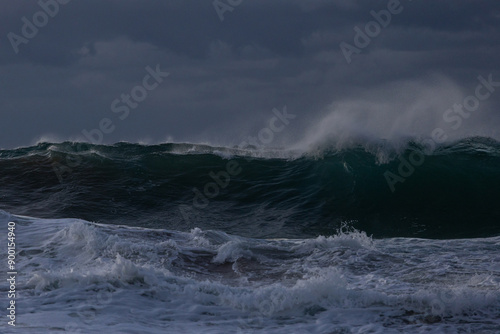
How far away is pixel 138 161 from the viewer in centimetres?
1752

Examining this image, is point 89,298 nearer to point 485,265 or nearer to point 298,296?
point 298,296

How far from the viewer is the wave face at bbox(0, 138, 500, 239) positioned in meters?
12.7

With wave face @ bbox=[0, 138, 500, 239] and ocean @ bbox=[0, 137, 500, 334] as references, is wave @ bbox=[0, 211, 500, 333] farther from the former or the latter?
wave face @ bbox=[0, 138, 500, 239]

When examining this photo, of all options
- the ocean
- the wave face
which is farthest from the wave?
the wave face

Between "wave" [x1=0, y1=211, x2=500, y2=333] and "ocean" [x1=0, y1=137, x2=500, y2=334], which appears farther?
"ocean" [x1=0, y1=137, x2=500, y2=334]

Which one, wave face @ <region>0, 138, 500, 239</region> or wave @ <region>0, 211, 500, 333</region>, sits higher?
Answer: wave face @ <region>0, 138, 500, 239</region>

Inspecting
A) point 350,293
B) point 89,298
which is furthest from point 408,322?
point 89,298

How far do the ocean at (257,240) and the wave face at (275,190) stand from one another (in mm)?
49

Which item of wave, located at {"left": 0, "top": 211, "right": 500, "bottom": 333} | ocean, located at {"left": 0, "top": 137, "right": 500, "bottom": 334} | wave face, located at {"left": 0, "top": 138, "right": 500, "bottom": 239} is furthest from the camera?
wave face, located at {"left": 0, "top": 138, "right": 500, "bottom": 239}

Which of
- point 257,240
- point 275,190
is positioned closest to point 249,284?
point 257,240

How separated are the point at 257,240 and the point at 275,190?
483 centimetres

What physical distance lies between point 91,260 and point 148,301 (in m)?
1.83

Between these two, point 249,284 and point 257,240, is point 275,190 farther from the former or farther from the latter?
point 249,284

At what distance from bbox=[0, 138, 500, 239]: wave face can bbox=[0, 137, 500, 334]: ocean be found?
0.05 metres
